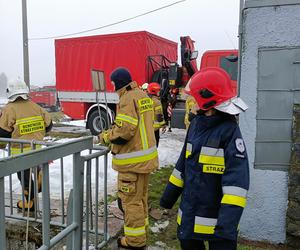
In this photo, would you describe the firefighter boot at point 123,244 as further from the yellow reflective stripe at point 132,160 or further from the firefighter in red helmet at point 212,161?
the firefighter in red helmet at point 212,161

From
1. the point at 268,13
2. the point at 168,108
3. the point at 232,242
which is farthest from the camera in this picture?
the point at 168,108

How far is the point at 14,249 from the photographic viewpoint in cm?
399

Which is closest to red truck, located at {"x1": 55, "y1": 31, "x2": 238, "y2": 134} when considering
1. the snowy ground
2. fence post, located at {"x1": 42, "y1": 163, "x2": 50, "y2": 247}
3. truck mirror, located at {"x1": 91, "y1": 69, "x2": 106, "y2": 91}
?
the snowy ground

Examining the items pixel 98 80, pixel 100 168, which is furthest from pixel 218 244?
pixel 100 168

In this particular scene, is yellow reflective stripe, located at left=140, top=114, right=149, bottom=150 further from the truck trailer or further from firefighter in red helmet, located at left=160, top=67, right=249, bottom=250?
the truck trailer

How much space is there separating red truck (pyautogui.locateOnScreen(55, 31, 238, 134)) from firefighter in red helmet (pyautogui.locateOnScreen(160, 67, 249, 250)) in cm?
804

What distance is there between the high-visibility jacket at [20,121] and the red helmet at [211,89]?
2604 millimetres

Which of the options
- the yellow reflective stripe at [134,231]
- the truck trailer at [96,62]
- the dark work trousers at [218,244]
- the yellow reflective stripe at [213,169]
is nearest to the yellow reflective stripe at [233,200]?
the yellow reflective stripe at [213,169]

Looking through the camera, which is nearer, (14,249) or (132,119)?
(132,119)

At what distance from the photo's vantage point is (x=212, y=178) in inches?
87.8

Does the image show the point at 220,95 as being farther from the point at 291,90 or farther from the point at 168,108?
the point at 168,108

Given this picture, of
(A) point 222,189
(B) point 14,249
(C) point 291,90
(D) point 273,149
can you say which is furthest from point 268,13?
(B) point 14,249

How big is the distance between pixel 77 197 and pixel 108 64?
9.29 metres

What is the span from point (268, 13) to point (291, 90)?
2.74ft
